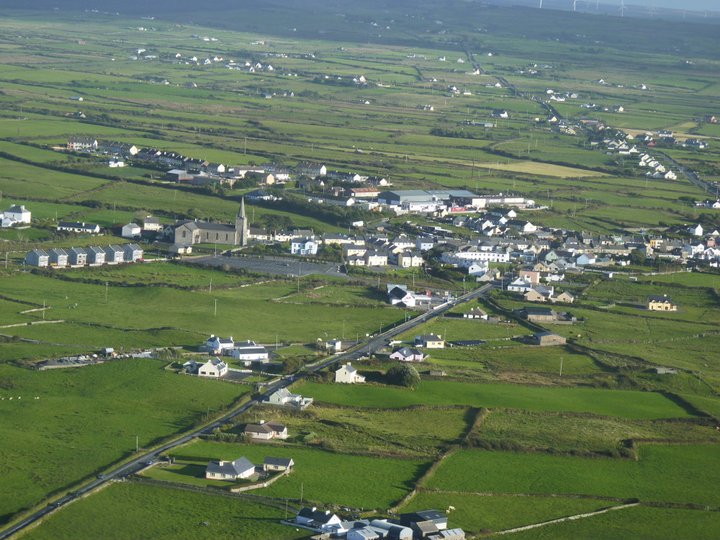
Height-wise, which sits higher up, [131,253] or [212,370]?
Answer: [212,370]

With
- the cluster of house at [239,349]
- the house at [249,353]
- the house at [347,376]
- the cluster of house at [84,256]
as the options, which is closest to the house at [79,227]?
the cluster of house at [84,256]

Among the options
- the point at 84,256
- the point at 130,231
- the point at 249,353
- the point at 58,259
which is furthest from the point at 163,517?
the point at 130,231

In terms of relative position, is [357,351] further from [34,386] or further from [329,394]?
[34,386]

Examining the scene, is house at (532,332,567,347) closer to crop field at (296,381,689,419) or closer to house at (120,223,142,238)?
crop field at (296,381,689,419)

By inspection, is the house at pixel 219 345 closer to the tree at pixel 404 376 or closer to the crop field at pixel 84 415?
the crop field at pixel 84 415

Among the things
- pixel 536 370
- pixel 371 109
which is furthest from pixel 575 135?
pixel 536 370

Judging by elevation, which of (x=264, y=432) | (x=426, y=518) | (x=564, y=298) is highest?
(x=426, y=518)

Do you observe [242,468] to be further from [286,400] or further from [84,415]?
[286,400]
